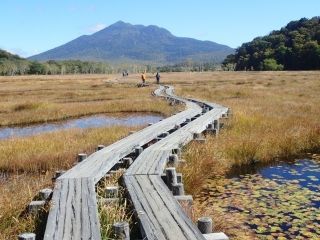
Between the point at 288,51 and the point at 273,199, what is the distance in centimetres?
10753

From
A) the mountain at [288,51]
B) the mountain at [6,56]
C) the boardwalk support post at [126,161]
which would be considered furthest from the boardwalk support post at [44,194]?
the mountain at [6,56]

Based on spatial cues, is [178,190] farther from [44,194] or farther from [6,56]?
[6,56]

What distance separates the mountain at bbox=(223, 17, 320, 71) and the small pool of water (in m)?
83.7

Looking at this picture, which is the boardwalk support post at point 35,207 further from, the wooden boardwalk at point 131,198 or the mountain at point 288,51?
the mountain at point 288,51

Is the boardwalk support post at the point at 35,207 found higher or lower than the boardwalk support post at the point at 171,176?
lower

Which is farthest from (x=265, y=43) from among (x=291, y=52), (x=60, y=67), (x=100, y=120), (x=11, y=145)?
(x=11, y=145)

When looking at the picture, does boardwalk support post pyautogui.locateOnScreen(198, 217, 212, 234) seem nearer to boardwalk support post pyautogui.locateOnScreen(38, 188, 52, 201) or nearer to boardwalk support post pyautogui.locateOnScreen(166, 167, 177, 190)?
boardwalk support post pyautogui.locateOnScreen(166, 167, 177, 190)

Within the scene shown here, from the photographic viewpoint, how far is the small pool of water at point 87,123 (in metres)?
21.4

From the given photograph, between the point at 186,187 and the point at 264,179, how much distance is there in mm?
2815


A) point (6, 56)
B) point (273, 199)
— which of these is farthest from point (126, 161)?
point (6, 56)

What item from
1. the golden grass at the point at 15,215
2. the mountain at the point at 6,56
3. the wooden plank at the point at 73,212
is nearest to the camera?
the wooden plank at the point at 73,212

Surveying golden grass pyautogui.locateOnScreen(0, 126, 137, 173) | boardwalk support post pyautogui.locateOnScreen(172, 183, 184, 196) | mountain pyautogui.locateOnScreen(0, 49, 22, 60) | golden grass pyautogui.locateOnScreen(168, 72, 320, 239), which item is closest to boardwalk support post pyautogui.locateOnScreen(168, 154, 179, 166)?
golden grass pyautogui.locateOnScreen(168, 72, 320, 239)

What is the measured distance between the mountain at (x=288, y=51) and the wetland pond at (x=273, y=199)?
94166 mm

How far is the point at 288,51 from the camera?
366 ft
